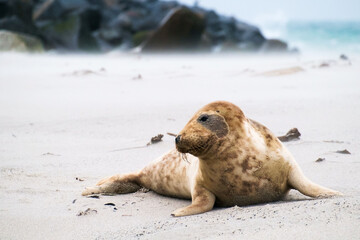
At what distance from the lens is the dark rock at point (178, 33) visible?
1938 centimetres

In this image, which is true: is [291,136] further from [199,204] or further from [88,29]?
[88,29]

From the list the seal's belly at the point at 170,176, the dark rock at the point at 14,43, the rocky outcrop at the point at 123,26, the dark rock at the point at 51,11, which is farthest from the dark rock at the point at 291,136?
the dark rock at the point at 51,11

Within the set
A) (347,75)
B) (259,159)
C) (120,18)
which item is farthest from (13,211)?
(120,18)

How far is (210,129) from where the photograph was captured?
328 cm

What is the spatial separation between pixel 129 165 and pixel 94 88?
4.51 m

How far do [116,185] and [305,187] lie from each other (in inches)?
56.3

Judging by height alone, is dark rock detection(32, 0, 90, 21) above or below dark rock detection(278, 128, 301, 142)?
below

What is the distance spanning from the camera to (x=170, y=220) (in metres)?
3.13

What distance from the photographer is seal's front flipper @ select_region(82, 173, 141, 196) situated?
13.5ft

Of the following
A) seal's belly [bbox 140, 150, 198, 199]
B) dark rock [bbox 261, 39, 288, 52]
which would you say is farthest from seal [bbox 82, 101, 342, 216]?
dark rock [bbox 261, 39, 288, 52]

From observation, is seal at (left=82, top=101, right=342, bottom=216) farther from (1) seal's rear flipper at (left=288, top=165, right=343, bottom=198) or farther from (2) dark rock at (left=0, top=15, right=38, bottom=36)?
(2) dark rock at (left=0, top=15, right=38, bottom=36)

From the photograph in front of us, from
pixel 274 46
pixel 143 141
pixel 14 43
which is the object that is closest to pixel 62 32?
pixel 14 43

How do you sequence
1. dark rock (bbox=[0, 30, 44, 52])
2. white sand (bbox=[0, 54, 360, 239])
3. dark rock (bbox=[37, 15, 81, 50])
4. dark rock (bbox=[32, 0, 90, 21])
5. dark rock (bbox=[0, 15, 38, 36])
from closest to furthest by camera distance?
white sand (bbox=[0, 54, 360, 239]) → dark rock (bbox=[0, 30, 44, 52]) → dark rock (bbox=[0, 15, 38, 36]) → dark rock (bbox=[37, 15, 81, 50]) → dark rock (bbox=[32, 0, 90, 21])

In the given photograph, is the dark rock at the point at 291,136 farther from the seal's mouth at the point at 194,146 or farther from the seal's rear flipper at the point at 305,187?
the seal's mouth at the point at 194,146
